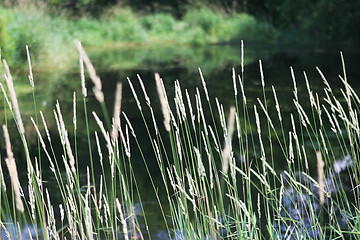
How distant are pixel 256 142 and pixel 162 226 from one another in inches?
75.7

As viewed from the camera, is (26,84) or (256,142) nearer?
(256,142)

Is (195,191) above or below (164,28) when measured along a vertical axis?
above

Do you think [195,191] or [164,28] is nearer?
[195,191]

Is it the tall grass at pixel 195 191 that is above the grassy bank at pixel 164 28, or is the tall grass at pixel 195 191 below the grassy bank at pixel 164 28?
above

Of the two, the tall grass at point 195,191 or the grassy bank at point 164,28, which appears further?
the grassy bank at point 164,28

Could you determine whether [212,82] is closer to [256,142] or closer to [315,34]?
[256,142]

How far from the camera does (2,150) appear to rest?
4.74m

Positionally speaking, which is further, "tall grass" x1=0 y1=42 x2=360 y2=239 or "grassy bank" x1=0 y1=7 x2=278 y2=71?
"grassy bank" x1=0 y1=7 x2=278 y2=71

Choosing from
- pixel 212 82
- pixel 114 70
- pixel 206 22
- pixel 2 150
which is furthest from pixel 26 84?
pixel 206 22

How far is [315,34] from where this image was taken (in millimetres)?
14352

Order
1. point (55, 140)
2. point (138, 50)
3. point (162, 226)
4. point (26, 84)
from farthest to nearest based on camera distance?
point (138, 50) < point (26, 84) < point (55, 140) < point (162, 226)

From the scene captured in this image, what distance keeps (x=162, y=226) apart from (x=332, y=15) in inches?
481

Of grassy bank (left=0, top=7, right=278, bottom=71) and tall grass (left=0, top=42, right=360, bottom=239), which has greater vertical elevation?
tall grass (left=0, top=42, right=360, bottom=239)

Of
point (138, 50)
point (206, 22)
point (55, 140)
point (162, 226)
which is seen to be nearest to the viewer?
point (162, 226)
